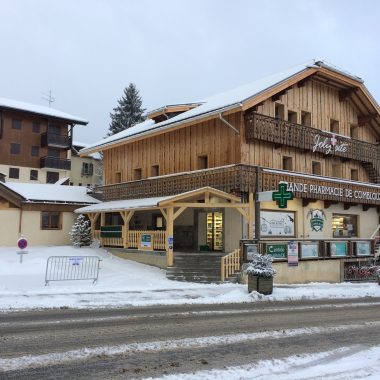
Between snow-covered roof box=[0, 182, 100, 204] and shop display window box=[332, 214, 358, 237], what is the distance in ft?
47.7

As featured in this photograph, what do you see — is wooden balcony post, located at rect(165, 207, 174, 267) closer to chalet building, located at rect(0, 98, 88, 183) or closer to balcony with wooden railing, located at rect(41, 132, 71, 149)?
chalet building, located at rect(0, 98, 88, 183)

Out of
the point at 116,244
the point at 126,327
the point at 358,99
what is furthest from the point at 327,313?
the point at 358,99

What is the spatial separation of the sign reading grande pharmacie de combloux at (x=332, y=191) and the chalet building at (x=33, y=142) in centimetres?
3283

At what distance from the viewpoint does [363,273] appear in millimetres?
24781

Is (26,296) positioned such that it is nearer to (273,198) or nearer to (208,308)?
(208,308)

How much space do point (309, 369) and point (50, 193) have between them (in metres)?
25.3

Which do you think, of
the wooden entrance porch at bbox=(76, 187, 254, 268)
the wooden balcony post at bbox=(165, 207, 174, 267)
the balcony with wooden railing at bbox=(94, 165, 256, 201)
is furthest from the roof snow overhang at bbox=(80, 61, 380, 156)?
the wooden balcony post at bbox=(165, 207, 174, 267)

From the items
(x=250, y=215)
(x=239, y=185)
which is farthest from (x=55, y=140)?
(x=250, y=215)

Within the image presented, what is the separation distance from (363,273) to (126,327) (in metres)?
17.5

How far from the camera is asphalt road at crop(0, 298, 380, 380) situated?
7328mm

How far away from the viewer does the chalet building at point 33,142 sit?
4891cm

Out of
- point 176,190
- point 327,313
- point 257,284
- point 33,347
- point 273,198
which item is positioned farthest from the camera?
point 176,190

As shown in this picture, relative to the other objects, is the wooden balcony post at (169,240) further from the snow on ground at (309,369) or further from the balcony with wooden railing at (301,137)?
the snow on ground at (309,369)

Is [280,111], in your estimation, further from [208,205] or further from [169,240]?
[169,240]
